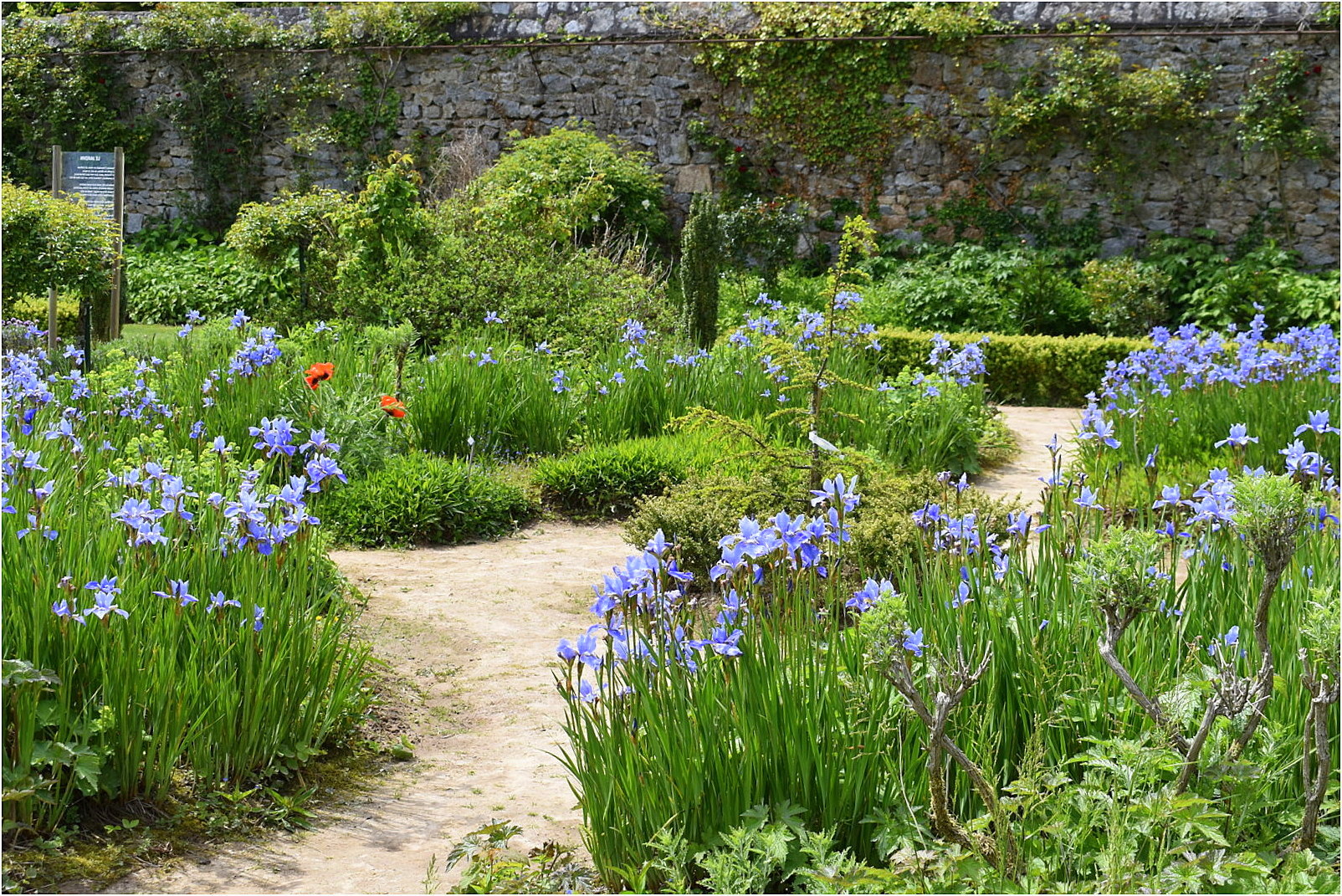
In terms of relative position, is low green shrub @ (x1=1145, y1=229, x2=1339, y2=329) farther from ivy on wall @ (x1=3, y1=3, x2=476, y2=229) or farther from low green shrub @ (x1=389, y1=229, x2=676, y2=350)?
ivy on wall @ (x1=3, y1=3, x2=476, y2=229)

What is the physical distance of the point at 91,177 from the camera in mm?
10156

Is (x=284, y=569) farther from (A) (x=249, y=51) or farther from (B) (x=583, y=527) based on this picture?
(A) (x=249, y=51)

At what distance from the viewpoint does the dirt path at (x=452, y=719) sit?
8.05 feet

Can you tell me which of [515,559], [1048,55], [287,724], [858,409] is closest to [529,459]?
[515,559]

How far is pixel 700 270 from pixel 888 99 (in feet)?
20.1

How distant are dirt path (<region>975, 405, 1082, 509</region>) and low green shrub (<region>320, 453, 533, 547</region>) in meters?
2.47

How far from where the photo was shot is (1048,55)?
1316cm

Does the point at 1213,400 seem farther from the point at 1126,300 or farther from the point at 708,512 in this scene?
the point at 1126,300

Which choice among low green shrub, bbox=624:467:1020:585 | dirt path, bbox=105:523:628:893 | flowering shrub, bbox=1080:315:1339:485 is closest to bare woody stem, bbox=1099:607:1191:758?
dirt path, bbox=105:523:628:893

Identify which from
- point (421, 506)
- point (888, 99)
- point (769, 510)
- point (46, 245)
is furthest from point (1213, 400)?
point (888, 99)

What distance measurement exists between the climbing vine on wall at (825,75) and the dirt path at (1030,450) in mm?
5330

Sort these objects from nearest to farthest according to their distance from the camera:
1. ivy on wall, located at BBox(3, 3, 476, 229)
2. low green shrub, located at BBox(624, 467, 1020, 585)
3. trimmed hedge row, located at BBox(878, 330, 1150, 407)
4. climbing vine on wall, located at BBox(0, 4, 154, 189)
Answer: low green shrub, located at BBox(624, 467, 1020, 585)
trimmed hedge row, located at BBox(878, 330, 1150, 407)
ivy on wall, located at BBox(3, 3, 476, 229)
climbing vine on wall, located at BBox(0, 4, 154, 189)

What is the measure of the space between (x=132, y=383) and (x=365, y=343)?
7.36ft

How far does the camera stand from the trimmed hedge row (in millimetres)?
9961
